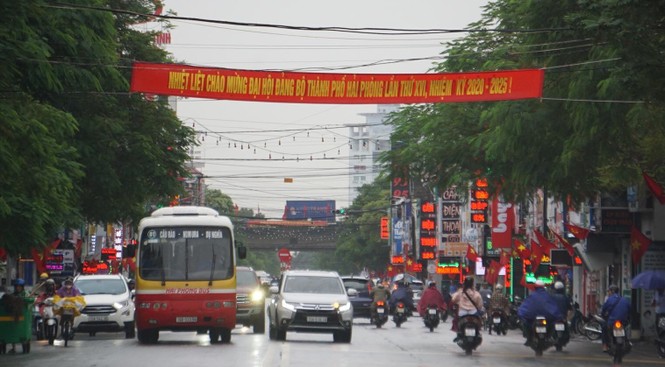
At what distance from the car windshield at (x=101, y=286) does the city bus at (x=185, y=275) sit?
5.94m

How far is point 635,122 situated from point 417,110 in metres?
18.0

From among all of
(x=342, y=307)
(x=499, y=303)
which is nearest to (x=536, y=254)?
(x=499, y=303)

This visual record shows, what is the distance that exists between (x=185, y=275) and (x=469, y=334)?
6620mm

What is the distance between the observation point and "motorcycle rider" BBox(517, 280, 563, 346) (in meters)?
31.3

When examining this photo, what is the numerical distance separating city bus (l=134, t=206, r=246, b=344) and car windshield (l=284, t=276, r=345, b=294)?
2.59m

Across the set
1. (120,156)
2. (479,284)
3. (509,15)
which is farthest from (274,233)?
(509,15)

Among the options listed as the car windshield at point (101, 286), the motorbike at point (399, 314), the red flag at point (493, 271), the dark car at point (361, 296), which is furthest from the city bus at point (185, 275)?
the red flag at point (493, 271)

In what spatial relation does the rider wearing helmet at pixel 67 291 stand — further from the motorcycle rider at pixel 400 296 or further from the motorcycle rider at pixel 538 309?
the motorcycle rider at pixel 400 296

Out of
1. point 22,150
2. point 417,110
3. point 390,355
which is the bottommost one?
point 390,355

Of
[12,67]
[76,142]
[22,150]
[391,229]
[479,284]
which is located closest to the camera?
[12,67]

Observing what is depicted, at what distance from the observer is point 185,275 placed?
32.3 metres

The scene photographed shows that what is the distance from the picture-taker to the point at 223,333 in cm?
3334

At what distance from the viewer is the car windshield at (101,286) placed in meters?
38.8

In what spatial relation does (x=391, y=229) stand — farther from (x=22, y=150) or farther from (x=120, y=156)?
(x=22, y=150)
